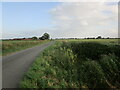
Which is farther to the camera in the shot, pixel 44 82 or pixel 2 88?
pixel 44 82

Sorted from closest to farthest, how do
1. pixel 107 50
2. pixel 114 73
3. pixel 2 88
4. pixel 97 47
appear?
pixel 2 88
pixel 114 73
pixel 107 50
pixel 97 47

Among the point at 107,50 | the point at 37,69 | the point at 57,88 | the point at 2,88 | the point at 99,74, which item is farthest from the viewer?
the point at 107,50

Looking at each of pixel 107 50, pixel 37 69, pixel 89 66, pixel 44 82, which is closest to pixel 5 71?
pixel 37 69

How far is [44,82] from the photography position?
8148mm

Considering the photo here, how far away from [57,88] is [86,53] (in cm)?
1584

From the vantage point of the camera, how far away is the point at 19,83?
725 centimetres

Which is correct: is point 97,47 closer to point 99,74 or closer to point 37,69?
point 99,74

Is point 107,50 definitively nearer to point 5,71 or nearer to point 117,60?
point 117,60

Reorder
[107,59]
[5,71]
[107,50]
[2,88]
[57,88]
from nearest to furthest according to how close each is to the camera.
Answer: [2,88] → [57,88] → [5,71] → [107,59] → [107,50]

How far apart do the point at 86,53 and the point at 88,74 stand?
9.64 m

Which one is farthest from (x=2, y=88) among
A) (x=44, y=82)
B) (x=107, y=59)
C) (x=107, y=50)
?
(x=107, y=50)

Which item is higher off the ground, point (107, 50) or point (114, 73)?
point (107, 50)

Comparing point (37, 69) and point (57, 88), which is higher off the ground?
point (37, 69)

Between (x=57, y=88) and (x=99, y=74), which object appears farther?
(x=99, y=74)
